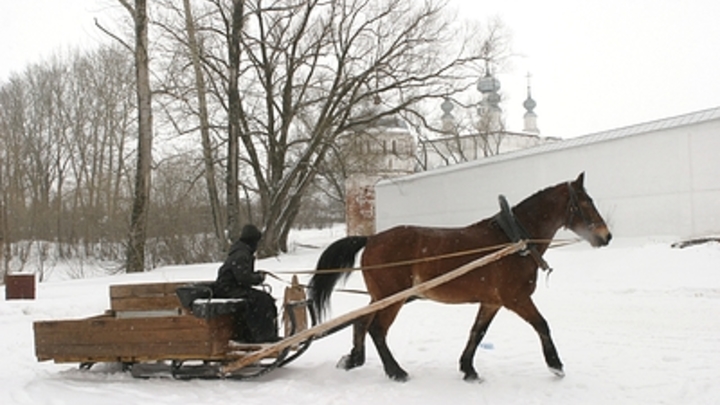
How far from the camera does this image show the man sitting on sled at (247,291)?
5887 millimetres

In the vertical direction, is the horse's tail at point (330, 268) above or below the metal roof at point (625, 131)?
below

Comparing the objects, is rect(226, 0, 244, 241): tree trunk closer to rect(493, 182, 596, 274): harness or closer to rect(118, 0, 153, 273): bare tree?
rect(118, 0, 153, 273): bare tree

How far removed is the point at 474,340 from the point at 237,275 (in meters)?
2.38

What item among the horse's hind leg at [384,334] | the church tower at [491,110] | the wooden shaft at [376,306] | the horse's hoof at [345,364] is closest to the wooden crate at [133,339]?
the wooden shaft at [376,306]

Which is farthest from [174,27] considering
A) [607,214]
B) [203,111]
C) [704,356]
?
[704,356]

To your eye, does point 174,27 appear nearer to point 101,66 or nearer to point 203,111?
point 203,111

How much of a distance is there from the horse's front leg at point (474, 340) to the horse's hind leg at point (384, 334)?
58cm

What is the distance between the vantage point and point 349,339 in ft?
27.1

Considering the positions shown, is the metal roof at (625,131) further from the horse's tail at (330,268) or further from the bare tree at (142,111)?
the horse's tail at (330,268)

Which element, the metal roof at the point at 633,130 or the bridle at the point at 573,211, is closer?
the bridle at the point at 573,211

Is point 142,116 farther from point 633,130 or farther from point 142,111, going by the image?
point 633,130

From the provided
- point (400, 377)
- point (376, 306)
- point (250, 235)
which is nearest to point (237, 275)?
point (250, 235)

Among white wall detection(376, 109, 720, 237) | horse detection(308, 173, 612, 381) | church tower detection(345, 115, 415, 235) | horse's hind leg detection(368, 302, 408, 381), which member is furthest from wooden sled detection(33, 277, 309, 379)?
church tower detection(345, 115, 415, 235)

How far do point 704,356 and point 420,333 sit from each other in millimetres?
3371
